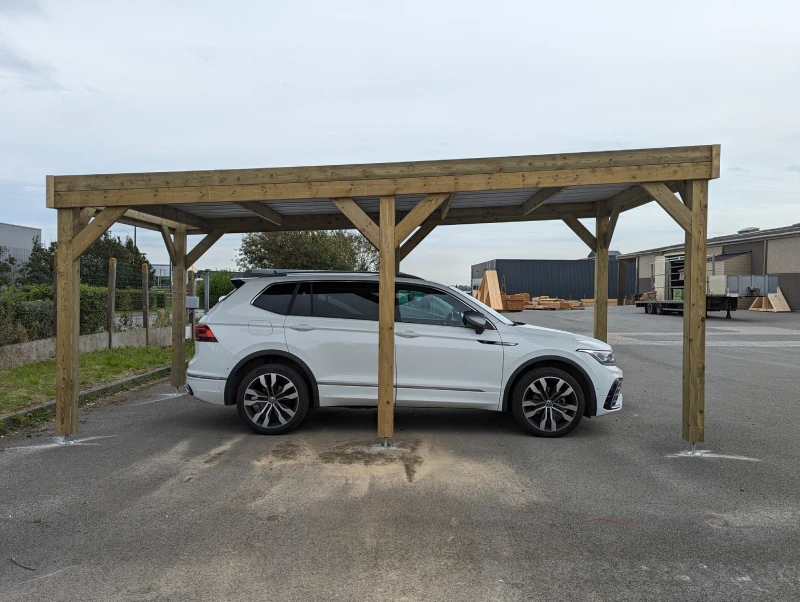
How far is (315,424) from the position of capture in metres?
7.50

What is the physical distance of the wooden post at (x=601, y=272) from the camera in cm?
930

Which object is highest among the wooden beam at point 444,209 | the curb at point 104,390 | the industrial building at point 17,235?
the industrial building at point 17,235

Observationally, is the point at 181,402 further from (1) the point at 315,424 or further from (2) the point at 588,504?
(2) the point at 588,504

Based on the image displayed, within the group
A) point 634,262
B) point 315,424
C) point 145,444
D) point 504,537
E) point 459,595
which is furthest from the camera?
point 634,262

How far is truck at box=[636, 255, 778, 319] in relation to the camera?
94.7ft

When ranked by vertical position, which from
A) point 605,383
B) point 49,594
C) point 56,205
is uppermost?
point 56,205

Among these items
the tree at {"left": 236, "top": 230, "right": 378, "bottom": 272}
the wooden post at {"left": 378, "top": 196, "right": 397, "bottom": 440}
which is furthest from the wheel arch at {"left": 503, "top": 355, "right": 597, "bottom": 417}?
the tree at {"left": 236, "top": 230, "right": 378, "bottom": 272}

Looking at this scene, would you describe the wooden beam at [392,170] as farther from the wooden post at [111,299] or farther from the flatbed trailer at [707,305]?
the flatbed trailer at [707,305]

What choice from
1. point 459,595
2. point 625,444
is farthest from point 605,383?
point 459,595

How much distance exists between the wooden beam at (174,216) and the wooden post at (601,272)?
5742mm

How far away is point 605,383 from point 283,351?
3.39 meters

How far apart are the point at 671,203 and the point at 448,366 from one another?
2702mm

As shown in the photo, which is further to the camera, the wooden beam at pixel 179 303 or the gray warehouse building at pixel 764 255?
the gray warehouse building at pixel 764 255

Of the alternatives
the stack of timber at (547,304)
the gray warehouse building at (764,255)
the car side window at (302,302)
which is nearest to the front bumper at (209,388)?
the car side window at (302,302)
